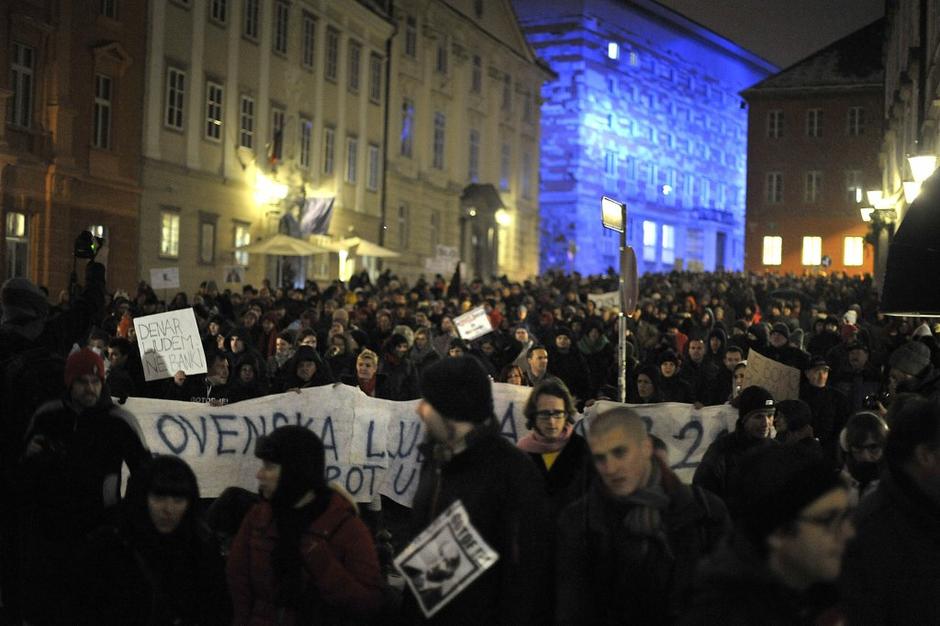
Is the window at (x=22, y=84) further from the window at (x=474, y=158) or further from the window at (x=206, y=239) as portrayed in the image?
the window at (x=474, y=158)

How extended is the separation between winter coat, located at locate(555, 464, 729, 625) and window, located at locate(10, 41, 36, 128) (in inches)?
1008

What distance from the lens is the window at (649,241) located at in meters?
93.8

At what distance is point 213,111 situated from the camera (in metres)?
36.1

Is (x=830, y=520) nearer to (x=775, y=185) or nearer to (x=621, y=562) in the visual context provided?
(x=621, y=562)

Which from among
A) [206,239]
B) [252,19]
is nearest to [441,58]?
[252,19]

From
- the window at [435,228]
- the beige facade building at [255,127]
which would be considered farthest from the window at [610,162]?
the beige facade building at [255,127]

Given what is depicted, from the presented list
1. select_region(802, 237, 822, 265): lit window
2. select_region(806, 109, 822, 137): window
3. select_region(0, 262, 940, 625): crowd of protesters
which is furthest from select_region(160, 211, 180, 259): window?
select_region(802, 237, 822, 265): lit window

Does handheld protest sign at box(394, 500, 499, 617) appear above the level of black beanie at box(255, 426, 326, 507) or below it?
below

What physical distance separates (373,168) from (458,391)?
42.5 m

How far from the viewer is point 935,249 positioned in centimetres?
828

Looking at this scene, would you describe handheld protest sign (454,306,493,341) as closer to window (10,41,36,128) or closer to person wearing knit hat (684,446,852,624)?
person wearing knit hat (684,446,852,624)

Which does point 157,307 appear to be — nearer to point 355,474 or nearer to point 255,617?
point 355,474

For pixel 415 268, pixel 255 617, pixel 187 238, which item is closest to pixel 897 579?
pixel 255 617

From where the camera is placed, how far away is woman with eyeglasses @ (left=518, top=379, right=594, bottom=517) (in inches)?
228
